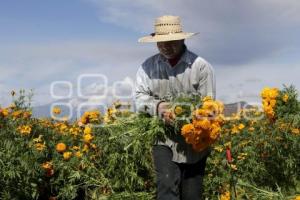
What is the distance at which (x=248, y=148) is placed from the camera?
21.0ft

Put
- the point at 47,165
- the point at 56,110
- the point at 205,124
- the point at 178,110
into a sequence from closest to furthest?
the point at 205,124
the point at 178,110
the point at 47,165
the point at 56,110

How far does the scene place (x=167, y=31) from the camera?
4094 mm

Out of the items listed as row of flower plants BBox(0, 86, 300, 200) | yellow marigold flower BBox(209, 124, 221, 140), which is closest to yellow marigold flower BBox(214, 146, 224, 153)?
row of flower plants BBox(0, 86, 300, 200)

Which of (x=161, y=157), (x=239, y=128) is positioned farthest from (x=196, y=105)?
(x=239, y=128)

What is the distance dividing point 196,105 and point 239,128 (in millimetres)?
3554

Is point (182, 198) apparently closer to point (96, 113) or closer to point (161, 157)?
point (161, 157)

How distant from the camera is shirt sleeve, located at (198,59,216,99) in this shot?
4118 mm

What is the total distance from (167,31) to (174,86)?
437mm

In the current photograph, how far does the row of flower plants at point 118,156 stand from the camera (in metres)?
5.06

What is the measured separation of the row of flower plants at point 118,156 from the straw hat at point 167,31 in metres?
0.64

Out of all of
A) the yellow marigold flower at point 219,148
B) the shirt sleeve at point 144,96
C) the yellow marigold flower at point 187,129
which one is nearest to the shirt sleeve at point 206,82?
the shirt sleeve at point 144,96

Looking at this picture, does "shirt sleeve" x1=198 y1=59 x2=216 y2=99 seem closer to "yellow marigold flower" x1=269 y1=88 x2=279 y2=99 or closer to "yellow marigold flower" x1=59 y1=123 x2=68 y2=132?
"yellow marigold flower" x1=269 y1=88 x2=279 y2=99

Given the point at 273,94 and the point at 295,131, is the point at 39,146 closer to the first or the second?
the point at 273,94

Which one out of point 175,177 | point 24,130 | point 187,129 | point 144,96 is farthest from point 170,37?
point 24,130
